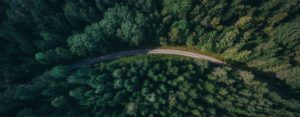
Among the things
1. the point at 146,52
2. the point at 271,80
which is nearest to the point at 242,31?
the point at 271,80

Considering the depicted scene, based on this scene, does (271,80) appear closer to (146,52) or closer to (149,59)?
(149,59)

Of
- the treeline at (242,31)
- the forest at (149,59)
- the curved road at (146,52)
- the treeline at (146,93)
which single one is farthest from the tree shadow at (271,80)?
the curved road at (146,52)

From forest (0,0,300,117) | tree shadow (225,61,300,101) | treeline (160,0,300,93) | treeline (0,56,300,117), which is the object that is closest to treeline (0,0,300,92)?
treeline (160,0,300,93)

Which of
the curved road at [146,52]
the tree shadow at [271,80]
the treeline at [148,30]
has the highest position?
the treeline at [148,30]

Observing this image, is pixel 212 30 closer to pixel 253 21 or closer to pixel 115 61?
pixel 253 21

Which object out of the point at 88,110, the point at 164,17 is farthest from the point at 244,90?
the point at 88,110

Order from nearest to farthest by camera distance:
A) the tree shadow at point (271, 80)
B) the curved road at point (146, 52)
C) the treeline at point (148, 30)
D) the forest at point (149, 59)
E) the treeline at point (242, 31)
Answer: the forest at point (149, 59) < the treeline at point (148, 30) < the treeline at point (242, 31) < the tree shadow at point (271, 80) < the curved road at point (146, 52)

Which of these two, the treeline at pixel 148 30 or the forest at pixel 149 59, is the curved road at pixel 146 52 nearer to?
the forest at pixel 149 59
